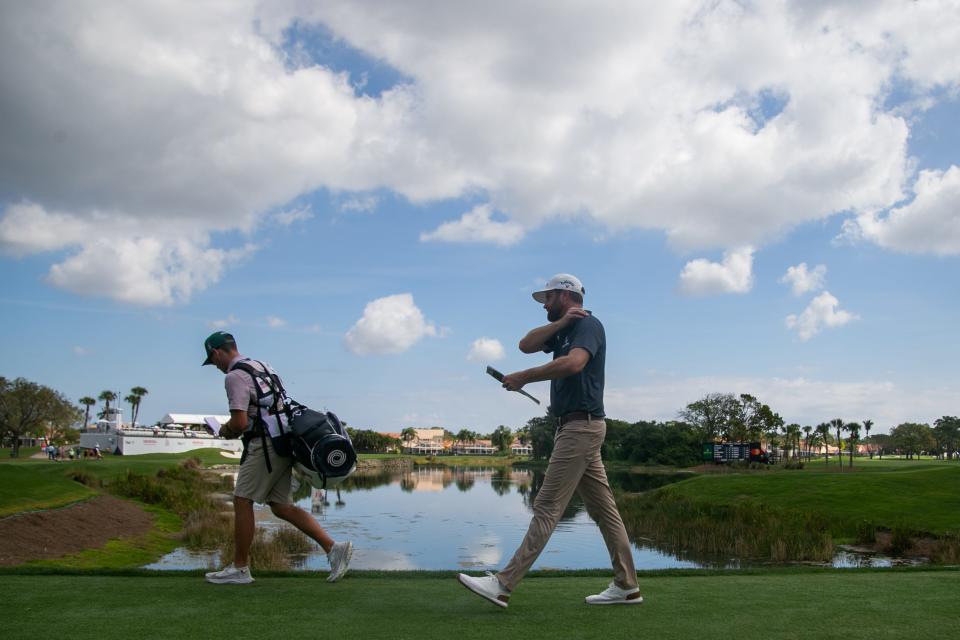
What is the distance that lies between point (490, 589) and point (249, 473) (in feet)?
7.87

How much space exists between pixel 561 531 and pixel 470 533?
355cm

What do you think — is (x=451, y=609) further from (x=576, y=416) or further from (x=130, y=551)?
(x=130, y=551)

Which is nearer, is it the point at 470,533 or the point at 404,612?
the point at 404,612

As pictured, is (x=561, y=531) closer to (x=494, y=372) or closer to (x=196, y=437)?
(x=494, y=372)

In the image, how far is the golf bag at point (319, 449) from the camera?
6453mm

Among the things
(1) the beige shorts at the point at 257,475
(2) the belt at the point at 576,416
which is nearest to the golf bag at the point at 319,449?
(1) the beige shorts at the point at 257,475

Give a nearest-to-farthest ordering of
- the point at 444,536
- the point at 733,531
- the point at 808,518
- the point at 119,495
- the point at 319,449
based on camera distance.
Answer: the point at 319,449 < the point at 733,531 < the point at 808,518 < the point at 444,536 < the point at 119,495

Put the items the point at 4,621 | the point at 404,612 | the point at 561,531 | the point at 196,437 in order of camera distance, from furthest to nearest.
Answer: the point at 196,437 < the point at 561,531 < the point at 404,612 < the point at 4,621

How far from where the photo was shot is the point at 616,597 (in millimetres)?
5785

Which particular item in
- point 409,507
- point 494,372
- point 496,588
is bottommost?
point 409,507

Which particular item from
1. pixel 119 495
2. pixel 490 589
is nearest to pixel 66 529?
pixel 119 495

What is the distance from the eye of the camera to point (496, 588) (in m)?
5.49

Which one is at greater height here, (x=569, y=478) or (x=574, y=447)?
(x=574, y=447)

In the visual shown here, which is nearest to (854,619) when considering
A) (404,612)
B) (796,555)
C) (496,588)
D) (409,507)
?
(496,588)
